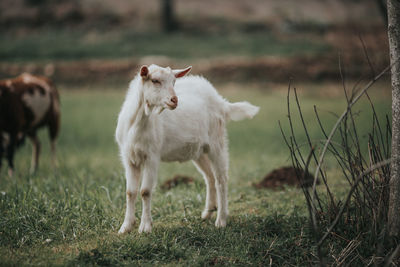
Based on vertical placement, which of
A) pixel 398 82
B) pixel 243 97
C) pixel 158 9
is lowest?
pixel 243 97

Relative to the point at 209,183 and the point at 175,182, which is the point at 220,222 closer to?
the point at 209,183

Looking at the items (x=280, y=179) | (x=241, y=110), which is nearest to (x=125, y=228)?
(x=241, y=110)

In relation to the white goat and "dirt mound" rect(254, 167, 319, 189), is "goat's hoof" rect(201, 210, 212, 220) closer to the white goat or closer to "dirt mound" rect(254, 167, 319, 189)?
the white goat

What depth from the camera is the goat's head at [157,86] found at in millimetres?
4152

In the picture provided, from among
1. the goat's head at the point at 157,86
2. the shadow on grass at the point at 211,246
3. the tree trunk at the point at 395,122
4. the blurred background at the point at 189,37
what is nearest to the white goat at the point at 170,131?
the goat's head at the point at 157,86

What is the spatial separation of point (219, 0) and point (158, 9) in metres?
6.09

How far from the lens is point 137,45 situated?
28641 millimetres

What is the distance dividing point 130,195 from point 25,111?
5.30m

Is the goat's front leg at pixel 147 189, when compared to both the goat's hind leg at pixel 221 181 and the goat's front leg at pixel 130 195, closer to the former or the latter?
the goat's front leg at pixel 130 195

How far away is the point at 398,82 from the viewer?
3850 mm

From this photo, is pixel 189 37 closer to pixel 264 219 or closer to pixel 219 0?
pixel 219 0

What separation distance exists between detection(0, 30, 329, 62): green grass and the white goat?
20.8m

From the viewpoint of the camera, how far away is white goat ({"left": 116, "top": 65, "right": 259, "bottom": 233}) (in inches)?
169

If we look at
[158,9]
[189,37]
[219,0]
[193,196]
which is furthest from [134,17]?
[193,196]
